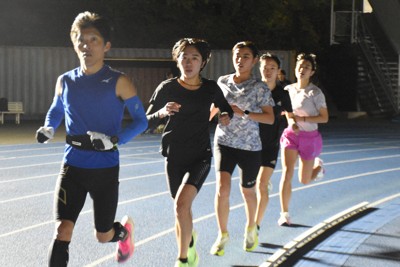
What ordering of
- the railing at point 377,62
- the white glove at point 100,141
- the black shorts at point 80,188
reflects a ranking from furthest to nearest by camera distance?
the railing at point 377,62
the black shorts at point 80,188
the white glove at point 100,141

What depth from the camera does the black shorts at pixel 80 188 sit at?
4.82 meters

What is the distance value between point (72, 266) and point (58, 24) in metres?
29.0

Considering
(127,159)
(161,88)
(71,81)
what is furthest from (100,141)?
(127,159)

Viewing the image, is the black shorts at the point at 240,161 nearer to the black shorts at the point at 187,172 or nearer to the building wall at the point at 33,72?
the black shorts at the point at 187,172

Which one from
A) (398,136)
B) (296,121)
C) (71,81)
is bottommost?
(398,136)

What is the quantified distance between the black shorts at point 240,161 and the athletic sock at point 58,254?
217 centimetres

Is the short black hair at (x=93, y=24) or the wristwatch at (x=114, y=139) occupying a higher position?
the short black hair at (x=93, y=24)

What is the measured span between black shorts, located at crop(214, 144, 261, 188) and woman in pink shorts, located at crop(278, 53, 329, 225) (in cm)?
141

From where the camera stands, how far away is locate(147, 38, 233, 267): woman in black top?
563 cm

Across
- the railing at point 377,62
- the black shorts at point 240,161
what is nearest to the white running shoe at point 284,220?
the black shorts at point 240,161

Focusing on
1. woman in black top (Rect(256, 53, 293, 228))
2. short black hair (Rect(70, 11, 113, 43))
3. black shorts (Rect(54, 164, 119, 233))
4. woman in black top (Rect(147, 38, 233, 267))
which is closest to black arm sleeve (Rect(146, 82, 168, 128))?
woman in black top (Rect(147, 38, 233, 267))

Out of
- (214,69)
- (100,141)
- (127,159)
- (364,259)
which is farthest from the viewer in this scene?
(214,69)

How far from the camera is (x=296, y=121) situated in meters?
7.98

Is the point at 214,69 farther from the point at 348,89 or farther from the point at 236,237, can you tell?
the point at 236,237
